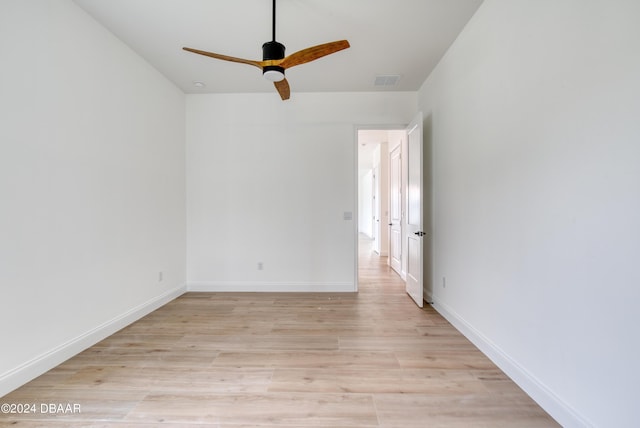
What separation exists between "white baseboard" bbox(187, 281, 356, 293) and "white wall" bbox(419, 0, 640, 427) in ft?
5.71

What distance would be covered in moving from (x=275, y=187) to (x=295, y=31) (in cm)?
196

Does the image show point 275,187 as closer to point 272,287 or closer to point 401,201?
point 272,287

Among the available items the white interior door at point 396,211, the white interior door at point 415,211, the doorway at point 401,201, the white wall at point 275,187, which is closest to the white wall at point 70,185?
the white wall at point 275,187

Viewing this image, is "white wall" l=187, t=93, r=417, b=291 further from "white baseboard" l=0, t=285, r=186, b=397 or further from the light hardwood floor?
"white baseboard" l=0, t=285, r=186, b=397

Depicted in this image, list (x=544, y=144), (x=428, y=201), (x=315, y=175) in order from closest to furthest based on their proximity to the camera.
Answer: (x=544, y=144)
(x=428, y=201)
(x=315, y=175)

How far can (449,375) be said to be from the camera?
1.90 meters

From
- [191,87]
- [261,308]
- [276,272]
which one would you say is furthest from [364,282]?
[191,87]

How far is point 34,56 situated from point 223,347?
8.68 ft

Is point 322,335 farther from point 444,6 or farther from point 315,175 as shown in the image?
point 444,6

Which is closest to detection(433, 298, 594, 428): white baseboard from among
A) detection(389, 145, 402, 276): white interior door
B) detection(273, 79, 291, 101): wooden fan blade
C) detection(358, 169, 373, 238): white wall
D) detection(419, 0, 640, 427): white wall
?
detection(419, 0, 640, 427): white wall

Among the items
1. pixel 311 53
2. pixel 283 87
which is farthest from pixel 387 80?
pixel 311 53

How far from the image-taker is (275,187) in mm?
3844

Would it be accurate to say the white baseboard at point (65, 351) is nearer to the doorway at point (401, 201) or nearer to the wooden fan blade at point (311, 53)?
the wooden fan blade at point (311, 53)

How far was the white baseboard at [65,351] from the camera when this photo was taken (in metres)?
1.74
